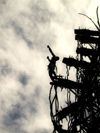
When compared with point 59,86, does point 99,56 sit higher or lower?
higher

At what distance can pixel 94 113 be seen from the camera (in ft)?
27.0

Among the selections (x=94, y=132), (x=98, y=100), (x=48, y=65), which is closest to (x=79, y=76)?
(x=48, y=65)

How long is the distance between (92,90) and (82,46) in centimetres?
239

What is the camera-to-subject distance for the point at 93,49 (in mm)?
9734

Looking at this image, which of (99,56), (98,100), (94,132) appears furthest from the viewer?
(99,56)

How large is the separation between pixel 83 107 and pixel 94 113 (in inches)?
15.4

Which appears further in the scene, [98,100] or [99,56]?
[99,56]

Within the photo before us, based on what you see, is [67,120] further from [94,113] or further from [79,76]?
[79,76]

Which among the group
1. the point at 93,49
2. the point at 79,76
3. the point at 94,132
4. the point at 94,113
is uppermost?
the point at 93,49

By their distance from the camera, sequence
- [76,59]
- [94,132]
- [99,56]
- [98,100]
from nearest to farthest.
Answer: [94,132]
[98,100]
[99,56]
[76,59]

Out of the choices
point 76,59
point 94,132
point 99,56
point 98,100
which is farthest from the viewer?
point 76,59

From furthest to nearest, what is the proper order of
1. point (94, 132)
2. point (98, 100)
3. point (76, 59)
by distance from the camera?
point (76, 59)
point (98, 100)
point (94, 132)

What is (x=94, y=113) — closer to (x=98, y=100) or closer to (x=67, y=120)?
(x=98, y=100)

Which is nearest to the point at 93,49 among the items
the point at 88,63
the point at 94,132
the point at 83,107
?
the point at 88,63
